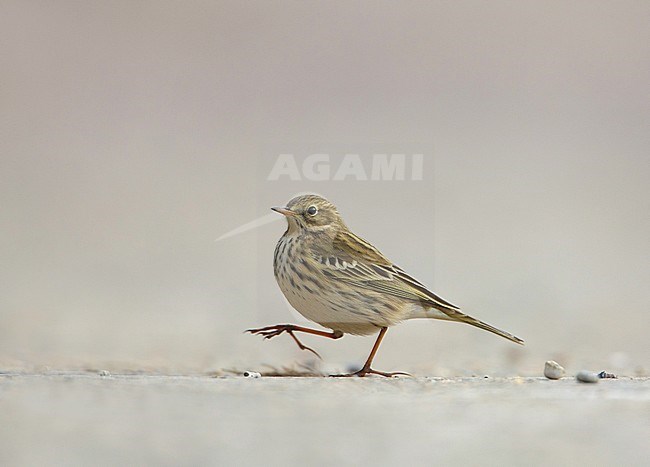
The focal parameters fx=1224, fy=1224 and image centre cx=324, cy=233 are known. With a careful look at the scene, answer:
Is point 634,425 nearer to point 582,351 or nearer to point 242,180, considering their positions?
point 582,351

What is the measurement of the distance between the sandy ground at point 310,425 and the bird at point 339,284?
0.91 m

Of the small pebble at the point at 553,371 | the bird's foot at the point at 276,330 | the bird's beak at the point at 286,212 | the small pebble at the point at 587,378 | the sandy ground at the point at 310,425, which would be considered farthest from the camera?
the bird's beak at the point at 286,212

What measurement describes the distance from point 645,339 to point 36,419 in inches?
225

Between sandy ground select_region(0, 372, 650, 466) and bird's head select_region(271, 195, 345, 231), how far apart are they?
136 centimetres

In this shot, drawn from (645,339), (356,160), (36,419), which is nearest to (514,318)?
(645,339)

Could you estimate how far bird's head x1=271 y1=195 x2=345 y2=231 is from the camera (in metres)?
6.41

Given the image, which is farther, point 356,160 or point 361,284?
point 356,160

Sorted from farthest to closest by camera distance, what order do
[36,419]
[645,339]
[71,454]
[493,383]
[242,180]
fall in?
[242,180] < [645,339] < [493,383] < [36,419] < [71,454]

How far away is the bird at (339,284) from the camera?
6098 mm

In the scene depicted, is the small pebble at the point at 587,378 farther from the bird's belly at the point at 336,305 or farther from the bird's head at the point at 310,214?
the bird's head at the point at 310,214

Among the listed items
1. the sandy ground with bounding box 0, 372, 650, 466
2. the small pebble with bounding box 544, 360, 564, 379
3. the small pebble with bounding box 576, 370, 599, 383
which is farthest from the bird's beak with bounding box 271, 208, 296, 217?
the small pebble with bounding box 576, 370, 599, 383

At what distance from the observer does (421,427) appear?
4.39 metres

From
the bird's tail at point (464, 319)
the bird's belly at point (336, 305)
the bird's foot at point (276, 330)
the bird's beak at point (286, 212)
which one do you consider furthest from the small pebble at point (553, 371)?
the bird's beak at point (286, 212)

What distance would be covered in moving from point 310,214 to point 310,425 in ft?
7.08
